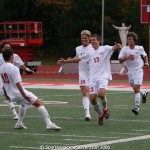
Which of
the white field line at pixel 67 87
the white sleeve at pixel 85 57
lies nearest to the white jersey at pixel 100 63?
the white sleeve at pixel 85 57

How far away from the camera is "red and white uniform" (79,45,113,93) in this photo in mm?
18125

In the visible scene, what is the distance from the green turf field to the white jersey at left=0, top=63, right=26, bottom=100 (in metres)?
0.79

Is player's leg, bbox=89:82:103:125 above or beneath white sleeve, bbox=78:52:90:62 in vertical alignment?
beneath

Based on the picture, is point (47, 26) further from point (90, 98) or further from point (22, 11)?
point (90, 98)

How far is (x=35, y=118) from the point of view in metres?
19.1

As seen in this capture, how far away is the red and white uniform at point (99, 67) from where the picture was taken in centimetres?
1812

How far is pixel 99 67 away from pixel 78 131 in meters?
2.60

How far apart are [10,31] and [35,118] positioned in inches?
1155

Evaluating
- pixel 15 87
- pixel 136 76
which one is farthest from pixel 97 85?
pixel 15 87

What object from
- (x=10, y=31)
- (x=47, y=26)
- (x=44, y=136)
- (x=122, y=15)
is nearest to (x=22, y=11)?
(x=47, y=26)

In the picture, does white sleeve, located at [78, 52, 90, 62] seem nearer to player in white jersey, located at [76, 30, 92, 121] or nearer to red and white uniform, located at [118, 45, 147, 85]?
player in white jersey, located at [76, 30, 92, 121]

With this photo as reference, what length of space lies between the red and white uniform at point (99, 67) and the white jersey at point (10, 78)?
2599 millimetres

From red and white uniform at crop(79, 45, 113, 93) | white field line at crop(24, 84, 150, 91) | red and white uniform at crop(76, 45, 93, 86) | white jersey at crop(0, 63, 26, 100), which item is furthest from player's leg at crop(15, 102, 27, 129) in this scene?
white field line at crop(24, 84, 150, 91)

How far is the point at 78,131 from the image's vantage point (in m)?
16.0
